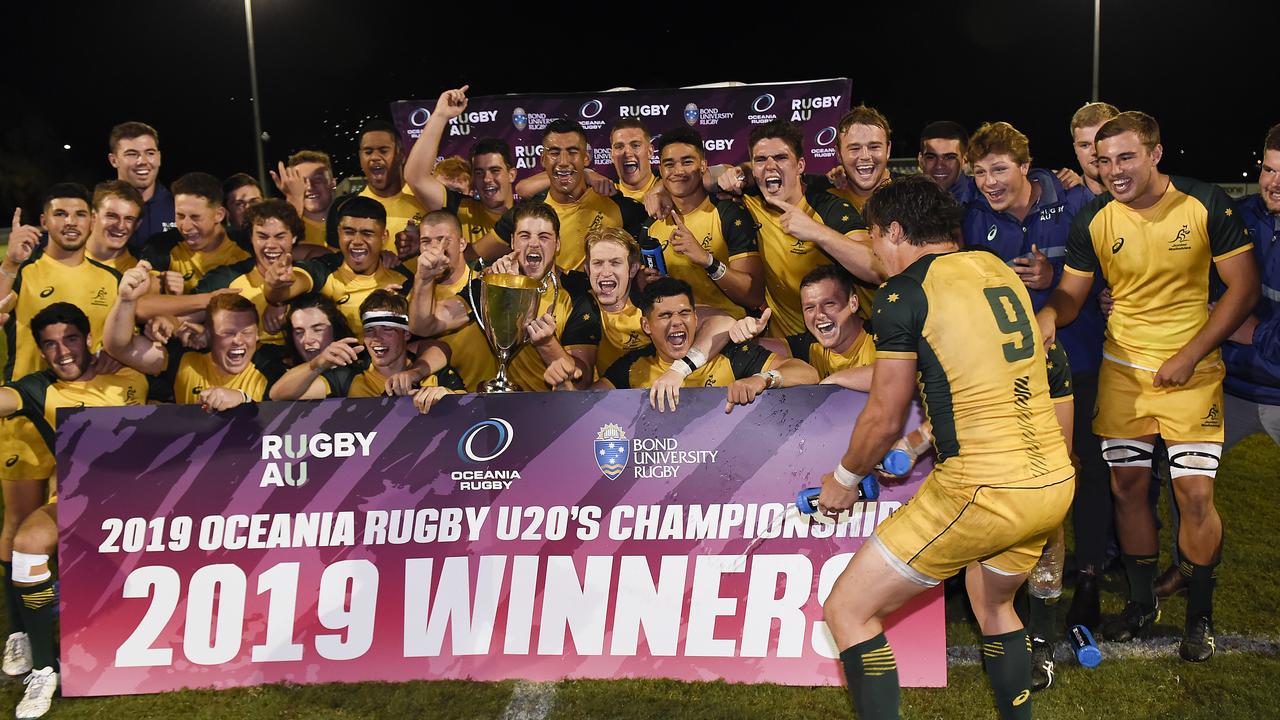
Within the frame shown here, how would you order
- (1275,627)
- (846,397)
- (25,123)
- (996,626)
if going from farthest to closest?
(25,123), (1275,627), (846,397), (996,626)

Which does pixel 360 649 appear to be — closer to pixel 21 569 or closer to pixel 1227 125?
pixel 21 569

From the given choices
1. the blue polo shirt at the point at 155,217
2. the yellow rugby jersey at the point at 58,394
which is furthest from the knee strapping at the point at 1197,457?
the blue polo shirt at the point at 155,217

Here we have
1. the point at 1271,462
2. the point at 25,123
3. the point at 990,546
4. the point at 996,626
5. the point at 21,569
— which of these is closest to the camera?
the point at 990,546

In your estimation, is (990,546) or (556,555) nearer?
(990,546)

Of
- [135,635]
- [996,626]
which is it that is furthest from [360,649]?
[996,626]

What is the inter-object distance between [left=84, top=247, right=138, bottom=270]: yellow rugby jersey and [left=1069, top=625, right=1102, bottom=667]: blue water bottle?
5.62 m

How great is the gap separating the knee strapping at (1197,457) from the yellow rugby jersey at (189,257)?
209 inches

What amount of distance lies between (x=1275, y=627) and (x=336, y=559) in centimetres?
489

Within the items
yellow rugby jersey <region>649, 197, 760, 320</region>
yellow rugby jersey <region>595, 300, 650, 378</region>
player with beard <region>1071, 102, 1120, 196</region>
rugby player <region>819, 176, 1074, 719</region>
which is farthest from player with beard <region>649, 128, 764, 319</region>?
rugby player <region>819, 176, 1074, 719</region>

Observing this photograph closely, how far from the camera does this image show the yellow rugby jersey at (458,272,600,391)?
16.8 feet

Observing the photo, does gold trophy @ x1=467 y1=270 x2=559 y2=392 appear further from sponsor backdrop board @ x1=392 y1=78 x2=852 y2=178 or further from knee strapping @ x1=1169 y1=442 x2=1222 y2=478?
sponsor backdrop board @ x1=392 y1=78 x2=852 y2=178

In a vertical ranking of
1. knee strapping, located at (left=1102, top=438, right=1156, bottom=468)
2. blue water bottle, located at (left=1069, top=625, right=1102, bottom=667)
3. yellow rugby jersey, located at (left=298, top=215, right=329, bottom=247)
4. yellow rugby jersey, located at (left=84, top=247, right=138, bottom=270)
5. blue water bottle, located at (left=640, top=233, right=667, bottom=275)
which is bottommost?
blue water bottle, located at (left=1069, top=625, right=1102, bottom=667)

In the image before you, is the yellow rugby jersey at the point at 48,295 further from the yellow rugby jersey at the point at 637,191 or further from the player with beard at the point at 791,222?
the player with beard at the point at 791,222

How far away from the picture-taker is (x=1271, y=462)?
8.63 metres
